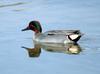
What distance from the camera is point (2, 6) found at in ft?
76.7

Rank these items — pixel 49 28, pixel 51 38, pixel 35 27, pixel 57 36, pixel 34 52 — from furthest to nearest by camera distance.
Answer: pixel 49 28 → pixel 35 27 → pixel 51 38 → pixel 57 36 → pixel 34 52

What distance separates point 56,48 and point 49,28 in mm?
2447

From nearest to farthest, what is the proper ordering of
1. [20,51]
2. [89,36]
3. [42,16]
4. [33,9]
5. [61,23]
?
[20,51] → [89,36] → [61,23] → [42,16] → [33,9]

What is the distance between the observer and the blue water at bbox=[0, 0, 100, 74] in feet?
42.4

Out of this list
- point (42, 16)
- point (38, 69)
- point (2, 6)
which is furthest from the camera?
point (2, 6)

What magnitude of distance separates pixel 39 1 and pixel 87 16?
5270mm

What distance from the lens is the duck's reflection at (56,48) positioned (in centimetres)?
1470

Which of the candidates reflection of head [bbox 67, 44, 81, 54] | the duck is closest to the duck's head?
the duck

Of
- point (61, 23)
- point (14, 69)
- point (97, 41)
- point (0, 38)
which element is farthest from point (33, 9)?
point (14, 69)

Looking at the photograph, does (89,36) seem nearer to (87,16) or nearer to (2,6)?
(87,16)

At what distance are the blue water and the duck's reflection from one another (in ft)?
0.51

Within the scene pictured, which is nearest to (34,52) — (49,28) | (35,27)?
(35,27)

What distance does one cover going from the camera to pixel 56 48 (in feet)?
50.1

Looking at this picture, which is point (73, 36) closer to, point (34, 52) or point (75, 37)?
point (75, 37)
